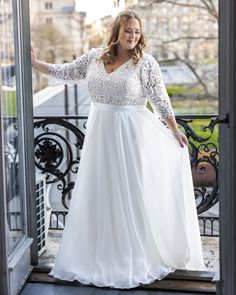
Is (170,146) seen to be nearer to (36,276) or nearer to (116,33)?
(116,33)

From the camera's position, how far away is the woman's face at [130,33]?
333 centimetres

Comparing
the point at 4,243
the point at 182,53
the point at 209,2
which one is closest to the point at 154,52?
the point at 182,53

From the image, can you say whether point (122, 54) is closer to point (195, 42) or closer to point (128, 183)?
point (128, 183)

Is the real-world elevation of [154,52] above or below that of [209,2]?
below

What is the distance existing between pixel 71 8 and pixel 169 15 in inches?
78.6

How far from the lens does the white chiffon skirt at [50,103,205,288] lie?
3.33 meters

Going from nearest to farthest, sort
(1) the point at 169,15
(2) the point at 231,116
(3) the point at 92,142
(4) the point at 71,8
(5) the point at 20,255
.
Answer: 1. (2) the point at 231,116
2. (5) the point at 20,255
3. (3) the point at 92,142
4. (4) the point at 71,8
5. (1) the point at 169,15

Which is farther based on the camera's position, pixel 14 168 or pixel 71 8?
pixel 71 8

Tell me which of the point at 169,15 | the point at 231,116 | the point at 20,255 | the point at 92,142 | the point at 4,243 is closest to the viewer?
the point at 231,116

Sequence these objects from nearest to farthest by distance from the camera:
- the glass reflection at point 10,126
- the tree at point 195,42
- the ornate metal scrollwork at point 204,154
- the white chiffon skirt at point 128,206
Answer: the glass reflection at point 10,126 < the white chiffon skirt at point 128,206 < the ornate metal scrollwork at point 204,154 < the tree at point 195,42

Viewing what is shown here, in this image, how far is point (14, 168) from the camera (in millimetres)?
3258

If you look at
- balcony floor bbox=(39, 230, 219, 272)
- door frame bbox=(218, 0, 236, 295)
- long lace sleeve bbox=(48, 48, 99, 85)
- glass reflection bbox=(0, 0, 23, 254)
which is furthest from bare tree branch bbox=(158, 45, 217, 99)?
door frame bbox=(218, 0, 236, 295)

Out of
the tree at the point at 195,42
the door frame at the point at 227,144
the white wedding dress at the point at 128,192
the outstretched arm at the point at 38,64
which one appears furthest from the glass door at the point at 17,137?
the tree at the point at 195,42

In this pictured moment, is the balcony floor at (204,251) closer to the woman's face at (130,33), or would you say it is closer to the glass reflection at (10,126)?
the glass reflection at (10,126)
